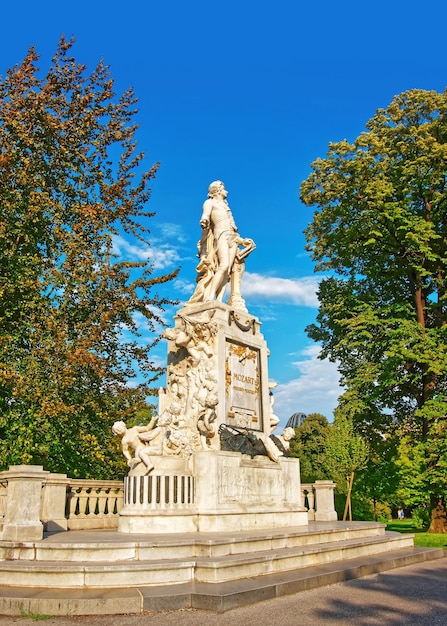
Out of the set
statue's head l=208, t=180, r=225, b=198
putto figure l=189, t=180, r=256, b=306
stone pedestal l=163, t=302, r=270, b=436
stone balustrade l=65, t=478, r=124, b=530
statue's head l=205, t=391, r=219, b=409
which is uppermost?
statue's head l=208, t=180, r=225, b=198

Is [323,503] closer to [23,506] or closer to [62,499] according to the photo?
[62,499]

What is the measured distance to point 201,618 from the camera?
20.4ft

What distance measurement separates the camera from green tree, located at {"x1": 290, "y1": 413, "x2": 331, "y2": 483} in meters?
41.1

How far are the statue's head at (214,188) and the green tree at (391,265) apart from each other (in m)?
8.24

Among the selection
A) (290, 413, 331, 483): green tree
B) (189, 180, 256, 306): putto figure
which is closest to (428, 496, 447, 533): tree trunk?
(189, 180, 256, 306): putto figure

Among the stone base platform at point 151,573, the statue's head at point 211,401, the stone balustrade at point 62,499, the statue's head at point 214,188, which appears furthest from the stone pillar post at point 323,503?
the statue's head at point 214,188

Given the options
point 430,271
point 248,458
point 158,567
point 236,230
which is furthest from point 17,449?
point 430,271

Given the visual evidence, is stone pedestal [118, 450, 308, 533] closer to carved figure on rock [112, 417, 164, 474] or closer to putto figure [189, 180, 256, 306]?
carved figure on rock [112, 417, 164, 474]

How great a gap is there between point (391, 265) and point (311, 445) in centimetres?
2353

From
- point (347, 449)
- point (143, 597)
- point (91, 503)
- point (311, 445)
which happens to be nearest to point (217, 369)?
point (91, 503)

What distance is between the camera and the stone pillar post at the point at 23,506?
8344 mm

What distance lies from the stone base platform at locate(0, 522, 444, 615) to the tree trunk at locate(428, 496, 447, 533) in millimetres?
11736

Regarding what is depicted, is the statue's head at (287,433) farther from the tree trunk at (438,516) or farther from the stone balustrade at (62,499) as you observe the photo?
the tree trunk at (438,516)

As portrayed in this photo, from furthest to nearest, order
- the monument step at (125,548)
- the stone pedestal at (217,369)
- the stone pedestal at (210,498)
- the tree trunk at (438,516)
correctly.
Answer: the tree trunk at (438,516) < the stone pedestal at (217,369) < the stone pedestal at (210,498) < the monument step at (125,548)
